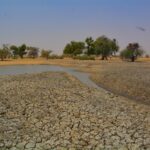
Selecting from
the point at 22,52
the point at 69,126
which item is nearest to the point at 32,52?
the point at 22,52

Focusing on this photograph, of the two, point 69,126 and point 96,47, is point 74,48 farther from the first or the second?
point 69,126

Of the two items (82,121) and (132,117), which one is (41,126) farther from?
(132,117)

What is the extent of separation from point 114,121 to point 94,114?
1578mm

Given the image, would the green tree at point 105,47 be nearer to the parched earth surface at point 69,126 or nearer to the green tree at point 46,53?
the green tree at point 46,53

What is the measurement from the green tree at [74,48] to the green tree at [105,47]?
787cm

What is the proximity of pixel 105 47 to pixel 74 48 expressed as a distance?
17575 mm

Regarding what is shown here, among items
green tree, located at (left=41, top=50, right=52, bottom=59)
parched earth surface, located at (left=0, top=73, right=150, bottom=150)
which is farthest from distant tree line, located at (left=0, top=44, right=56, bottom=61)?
parched earth surface, located at (left=0, top=73, right=150, bottom=150)

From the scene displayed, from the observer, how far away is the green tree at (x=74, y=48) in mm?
139625

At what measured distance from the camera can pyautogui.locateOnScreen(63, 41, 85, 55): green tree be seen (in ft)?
458

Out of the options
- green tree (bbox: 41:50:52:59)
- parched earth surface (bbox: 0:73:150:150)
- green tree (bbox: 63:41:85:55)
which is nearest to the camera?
parched earth surface (bbox: 0:73:150:150)

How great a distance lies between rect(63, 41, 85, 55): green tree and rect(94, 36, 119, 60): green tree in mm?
7873

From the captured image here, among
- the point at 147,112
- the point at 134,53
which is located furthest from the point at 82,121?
the point at 134,53

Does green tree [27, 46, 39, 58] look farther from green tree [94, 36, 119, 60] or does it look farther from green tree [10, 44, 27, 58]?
green tree [94, 36, 119, 60]

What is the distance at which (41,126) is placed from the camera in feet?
49.9
